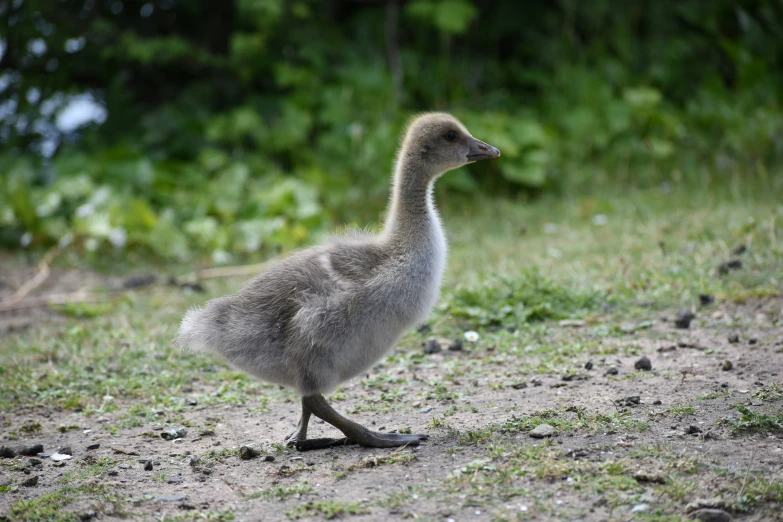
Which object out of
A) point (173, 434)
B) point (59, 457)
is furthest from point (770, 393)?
point (59, 457)

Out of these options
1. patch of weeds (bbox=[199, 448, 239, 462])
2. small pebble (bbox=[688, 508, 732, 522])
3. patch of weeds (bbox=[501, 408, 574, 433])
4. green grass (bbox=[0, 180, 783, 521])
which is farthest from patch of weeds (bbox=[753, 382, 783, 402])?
patch of weeds (bbox=[199, 448, 239, 462])

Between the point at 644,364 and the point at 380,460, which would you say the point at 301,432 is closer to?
the point at 380,460

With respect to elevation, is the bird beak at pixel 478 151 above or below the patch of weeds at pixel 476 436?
above

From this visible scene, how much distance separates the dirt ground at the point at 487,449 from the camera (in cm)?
362

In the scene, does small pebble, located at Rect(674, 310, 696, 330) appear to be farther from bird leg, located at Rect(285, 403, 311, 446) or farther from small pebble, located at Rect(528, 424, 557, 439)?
bird leg, located at Rect(285, 403, 311, 446)

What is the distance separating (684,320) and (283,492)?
10.2ft

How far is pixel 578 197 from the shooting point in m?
9.86

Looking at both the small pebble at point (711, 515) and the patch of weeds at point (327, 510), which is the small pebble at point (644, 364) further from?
the patch of weeds at point (327, 510)

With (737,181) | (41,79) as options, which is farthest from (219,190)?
(737,181)

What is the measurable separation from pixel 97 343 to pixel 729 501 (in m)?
4.47

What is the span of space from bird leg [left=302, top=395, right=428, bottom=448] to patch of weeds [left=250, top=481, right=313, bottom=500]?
52 cm

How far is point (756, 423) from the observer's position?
4.14 m

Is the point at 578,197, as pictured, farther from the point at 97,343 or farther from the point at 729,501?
the point at 729,501

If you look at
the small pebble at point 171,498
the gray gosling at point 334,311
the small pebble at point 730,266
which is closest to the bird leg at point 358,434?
the gray gosling at point 334,311
